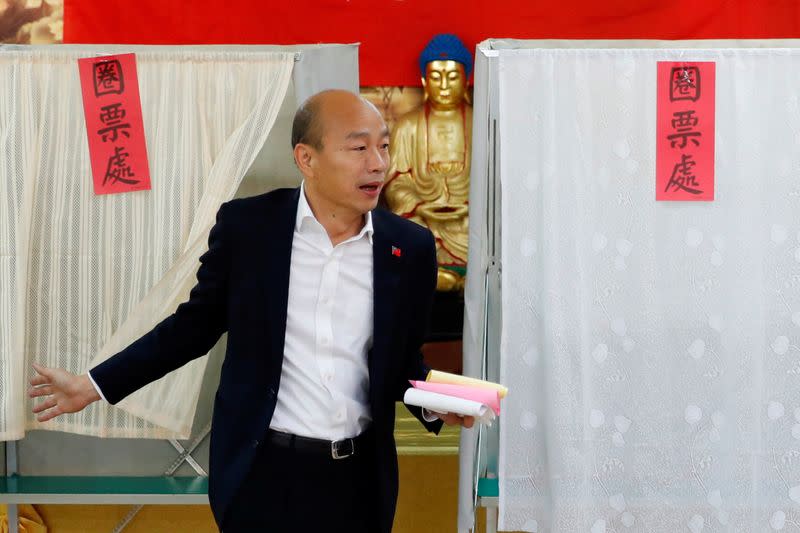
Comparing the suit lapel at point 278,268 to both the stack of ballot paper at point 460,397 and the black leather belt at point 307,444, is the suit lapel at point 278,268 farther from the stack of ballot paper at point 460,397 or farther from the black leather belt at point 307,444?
the stack of ballot paper at point 460,397

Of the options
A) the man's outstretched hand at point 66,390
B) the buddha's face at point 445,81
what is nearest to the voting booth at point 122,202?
the man's outstretched hand at point 66,390

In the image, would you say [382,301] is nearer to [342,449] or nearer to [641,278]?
[342,449]

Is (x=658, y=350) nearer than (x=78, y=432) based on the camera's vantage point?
Yes

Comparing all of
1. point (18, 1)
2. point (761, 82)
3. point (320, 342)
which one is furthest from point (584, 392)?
point (18, 1)

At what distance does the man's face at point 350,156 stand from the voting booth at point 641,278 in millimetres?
892

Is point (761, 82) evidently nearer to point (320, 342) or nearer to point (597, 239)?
point (597, 239)

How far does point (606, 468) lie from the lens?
9.04 ft

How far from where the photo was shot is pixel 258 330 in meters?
1.84

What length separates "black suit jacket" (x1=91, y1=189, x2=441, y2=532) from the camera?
1.81 m

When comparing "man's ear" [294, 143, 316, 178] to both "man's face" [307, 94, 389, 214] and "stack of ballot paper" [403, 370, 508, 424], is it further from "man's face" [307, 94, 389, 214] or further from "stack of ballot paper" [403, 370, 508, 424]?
"stack of ballot paper" [403, 370, 508, 424]

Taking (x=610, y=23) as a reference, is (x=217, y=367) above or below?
below

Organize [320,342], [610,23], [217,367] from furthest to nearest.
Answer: [610,23], [217,367], [320,342]

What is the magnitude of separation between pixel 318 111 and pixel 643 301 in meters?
1.23

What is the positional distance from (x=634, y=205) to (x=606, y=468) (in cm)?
73
